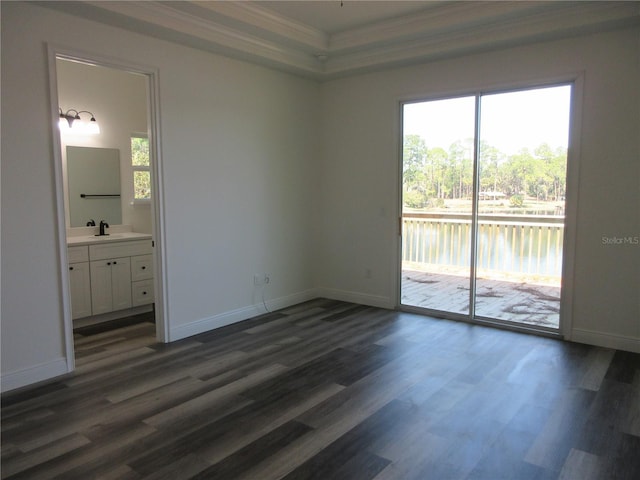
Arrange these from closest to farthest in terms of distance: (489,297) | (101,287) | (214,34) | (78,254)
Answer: (214,34)
(78,254)
(101,287)
(489,297)

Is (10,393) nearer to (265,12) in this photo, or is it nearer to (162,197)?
(162,197)

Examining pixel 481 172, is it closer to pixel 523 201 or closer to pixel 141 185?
pixel 523 201

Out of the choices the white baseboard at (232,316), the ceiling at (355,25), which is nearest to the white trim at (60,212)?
the ceiling at (355,25)

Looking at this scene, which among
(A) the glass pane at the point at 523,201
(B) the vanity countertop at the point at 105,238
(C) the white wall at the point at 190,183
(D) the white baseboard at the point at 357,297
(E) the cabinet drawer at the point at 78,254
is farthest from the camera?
(D) the white baseboard at the point at 357,297

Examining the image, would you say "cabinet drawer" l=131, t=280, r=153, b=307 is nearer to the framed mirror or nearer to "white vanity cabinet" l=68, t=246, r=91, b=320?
"white vanity cabinet" l=68, t=246, r=91, b=320

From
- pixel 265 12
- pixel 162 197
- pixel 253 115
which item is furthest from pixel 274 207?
pixel 265 12

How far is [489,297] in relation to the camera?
15.9 feet

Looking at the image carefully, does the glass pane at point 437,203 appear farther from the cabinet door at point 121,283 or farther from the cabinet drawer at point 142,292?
the cabinet door at point 121,283

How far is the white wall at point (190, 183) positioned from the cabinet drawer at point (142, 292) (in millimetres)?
1083

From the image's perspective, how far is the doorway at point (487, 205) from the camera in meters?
4.23

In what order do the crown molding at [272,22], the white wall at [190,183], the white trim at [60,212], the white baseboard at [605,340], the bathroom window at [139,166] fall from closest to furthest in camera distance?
the white wall at [190,183]
the white trim at [60,212]
the crown molding at [272,22]
the white baseboard at [605,340]
the bathroom window at [139,166]

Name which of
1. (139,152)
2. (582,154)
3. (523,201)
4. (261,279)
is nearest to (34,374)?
(261,279)

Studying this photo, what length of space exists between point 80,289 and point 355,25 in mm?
3828

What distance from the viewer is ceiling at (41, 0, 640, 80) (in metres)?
3.51
